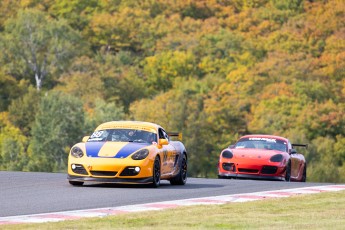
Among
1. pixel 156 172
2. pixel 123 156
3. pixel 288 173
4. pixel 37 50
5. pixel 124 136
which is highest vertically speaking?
pixel 37 50

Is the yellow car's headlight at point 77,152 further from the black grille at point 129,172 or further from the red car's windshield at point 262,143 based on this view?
the red car's windshield at point 262,143

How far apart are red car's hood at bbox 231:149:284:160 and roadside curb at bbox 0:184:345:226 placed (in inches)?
232

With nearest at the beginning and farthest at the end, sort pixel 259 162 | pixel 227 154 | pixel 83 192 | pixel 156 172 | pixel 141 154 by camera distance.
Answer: pixel 83 192
pixel 141 154
pixel 156 172
pixel 259 162
pixel 227 154

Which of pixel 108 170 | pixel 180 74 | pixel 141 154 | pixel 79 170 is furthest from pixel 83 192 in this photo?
pixel 180 74

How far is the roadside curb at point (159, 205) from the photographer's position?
14242 mm

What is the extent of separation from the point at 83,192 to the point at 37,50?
4975 inches

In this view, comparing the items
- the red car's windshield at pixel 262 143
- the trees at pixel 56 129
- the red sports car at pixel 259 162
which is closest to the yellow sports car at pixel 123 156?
the red sports car at pixel 259 162

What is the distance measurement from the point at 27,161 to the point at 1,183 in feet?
282

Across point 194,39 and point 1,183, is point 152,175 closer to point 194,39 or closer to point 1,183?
point 1,183

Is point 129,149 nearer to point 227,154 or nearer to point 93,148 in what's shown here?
point 93,148

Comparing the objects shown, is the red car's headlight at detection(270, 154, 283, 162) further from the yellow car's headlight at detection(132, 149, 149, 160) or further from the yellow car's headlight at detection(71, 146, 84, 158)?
the yellow car's headlight at detection(71, 146, 84, 158)

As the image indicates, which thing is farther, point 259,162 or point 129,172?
point 259,162

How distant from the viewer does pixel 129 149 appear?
2081cm

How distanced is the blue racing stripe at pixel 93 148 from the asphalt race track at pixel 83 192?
565 mm
